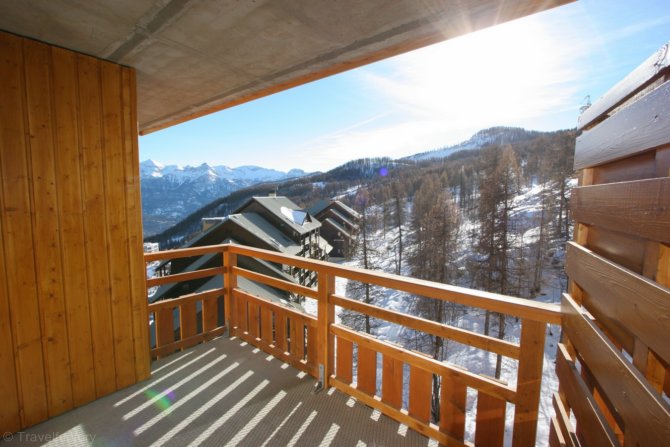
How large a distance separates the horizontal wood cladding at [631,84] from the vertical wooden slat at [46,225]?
10.8 feet

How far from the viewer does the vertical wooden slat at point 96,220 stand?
7.56 ft

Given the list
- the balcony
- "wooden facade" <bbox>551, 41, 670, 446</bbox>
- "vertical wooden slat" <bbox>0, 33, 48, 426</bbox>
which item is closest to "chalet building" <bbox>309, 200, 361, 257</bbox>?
A: the balcony

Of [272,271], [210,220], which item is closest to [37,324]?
[272,271]

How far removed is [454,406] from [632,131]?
5.94 ft

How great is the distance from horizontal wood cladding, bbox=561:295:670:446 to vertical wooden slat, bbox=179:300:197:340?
3442mm

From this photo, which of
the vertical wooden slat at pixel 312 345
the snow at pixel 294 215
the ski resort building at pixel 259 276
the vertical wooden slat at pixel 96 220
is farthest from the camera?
the snow at pixel 294 215

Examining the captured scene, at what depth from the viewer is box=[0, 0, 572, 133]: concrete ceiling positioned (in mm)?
1668

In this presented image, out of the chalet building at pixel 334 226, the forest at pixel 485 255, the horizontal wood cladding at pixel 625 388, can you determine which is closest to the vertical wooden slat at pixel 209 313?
the horizontal wood cladding at pixel 625 388

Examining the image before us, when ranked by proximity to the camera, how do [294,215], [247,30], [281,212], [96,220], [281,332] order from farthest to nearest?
1. [294,215]
2. [281,212]
3. [281,332]
4. [96,220]
5. [247,30]

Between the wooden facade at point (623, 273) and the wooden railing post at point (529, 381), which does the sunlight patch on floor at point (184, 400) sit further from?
the wooden facade at point (623, 273)

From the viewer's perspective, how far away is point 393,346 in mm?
2205

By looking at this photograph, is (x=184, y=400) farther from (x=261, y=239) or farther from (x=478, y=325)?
(x=478, y=325)

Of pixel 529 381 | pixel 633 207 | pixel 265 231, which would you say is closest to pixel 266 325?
pixel 529 381

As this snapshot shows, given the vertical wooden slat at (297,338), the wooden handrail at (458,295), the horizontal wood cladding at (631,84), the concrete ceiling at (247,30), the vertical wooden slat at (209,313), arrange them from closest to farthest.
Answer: the horizontal wood cladding at (631,84), the wooden handrail at (458,295), the concrete ceiling at (247,30), the vertical wooden slat at (297,338), the vertical wooden slat at (209,313)
